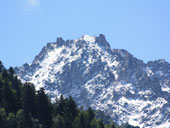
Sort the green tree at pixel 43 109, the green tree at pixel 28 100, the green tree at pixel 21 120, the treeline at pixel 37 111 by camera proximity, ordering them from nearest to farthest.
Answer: the green tree at pixel 21 120
the treeline at pixel 37 111
the green tree at pixel 28 100
the green tree at pixel 43 109

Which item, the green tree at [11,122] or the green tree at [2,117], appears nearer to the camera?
the green tree at [2,117]

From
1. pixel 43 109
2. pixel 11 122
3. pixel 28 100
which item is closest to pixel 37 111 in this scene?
pixel 43 109

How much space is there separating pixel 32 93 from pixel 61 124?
11352 millimetres

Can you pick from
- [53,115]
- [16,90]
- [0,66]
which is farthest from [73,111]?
[0,66]

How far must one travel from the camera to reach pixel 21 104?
126 metres

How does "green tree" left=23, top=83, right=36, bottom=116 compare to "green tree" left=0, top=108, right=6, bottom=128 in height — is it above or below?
above

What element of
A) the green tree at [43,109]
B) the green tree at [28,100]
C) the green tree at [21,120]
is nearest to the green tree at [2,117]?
the green tree at [21,120]

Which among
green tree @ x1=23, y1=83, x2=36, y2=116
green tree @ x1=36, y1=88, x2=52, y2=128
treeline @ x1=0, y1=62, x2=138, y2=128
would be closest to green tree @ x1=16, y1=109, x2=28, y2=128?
treeline @ x1=0, y1=62, x2=138, y2=128

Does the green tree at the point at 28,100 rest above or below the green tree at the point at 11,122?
above

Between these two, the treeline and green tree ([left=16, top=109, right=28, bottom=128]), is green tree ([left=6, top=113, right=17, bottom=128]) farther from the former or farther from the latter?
green tree ([left=16, top=109, right=28, bottom=128])

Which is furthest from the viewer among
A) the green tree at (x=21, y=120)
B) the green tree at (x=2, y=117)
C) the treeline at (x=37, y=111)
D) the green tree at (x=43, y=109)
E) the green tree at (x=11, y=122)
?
the green tree at (x=43, y=109)

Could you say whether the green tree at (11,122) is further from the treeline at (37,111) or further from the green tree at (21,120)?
the green tree at (21,120)

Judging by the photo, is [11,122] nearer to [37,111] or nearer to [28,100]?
[28,100]

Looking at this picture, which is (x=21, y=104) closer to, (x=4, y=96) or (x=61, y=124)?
(x=4, y=96)
